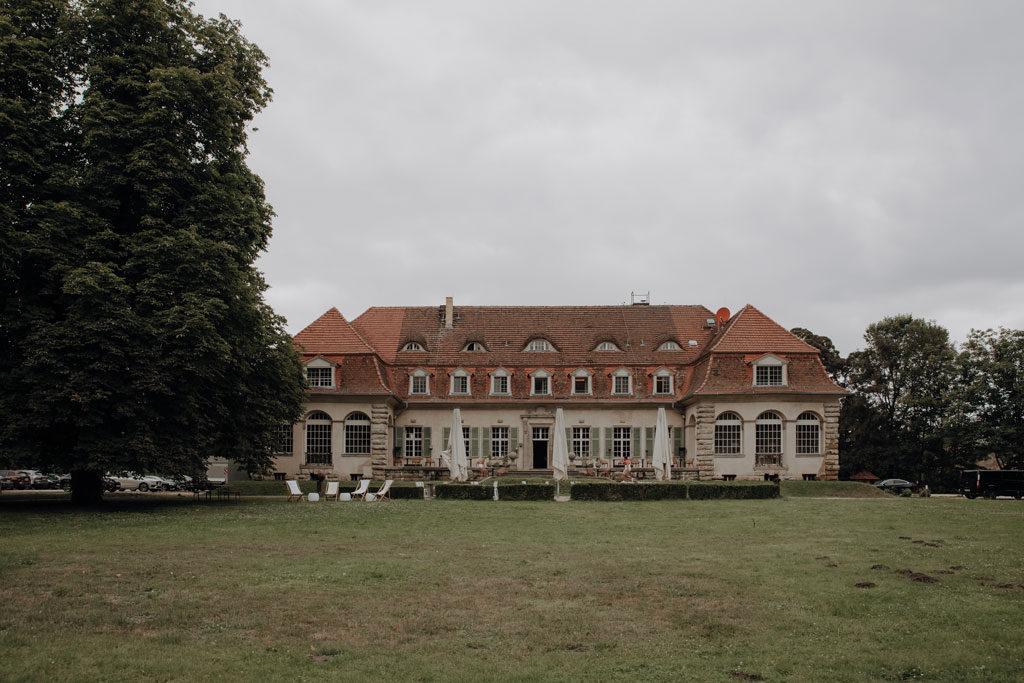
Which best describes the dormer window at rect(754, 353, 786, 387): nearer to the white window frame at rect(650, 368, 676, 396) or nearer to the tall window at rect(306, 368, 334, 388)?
the white window frame at rect(650, 368, 676, 396)

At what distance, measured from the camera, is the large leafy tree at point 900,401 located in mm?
49875

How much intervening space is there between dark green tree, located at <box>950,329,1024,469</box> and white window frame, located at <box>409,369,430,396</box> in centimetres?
3171

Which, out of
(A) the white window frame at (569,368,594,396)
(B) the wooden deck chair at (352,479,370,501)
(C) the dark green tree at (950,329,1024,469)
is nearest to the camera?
(B) the wooden deck chair at (352,479,370,501)

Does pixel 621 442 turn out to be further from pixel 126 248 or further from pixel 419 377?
pixel 126 248

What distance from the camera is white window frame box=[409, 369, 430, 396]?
39.9 metres

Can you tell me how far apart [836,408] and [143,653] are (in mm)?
34400

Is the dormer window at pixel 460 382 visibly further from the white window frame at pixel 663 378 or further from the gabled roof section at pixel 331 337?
the white window frame at pixel 663 378

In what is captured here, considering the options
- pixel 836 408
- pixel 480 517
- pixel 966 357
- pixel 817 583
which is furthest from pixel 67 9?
pixel 966 357

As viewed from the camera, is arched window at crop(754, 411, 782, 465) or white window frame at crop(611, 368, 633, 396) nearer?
arched window at crop(754, 411, 782, 465)

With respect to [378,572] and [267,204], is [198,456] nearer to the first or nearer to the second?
[267,204]

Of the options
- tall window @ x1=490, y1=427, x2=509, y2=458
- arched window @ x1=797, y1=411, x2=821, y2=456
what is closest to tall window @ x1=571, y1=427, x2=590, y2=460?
tall window @ x1=490, y1=427, x2=509, y2=458

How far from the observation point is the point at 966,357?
156 ft

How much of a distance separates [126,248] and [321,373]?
58.5 ft

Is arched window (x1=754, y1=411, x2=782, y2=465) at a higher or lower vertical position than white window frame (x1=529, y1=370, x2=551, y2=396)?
lower
